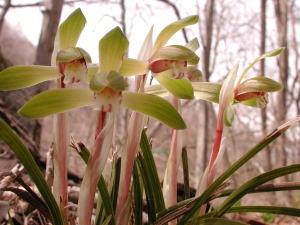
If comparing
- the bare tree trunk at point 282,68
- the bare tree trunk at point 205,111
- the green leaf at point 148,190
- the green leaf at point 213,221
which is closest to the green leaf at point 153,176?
the green leaf at point 148,190

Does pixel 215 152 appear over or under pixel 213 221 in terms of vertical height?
over

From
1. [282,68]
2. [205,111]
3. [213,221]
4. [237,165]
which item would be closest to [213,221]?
[213,221]

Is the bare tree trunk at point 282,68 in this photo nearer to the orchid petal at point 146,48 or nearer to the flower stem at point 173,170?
the flower stem at point 173,170

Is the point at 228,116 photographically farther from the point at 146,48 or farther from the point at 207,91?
the point at 146,48

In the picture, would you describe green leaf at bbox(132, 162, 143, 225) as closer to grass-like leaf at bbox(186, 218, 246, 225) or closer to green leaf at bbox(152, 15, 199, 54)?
grass-like leaf at bbox(186, 218, 246, 225)

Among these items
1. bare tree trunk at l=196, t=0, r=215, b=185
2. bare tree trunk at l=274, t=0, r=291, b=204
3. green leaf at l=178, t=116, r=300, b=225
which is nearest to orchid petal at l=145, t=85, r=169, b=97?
green leaf at l=178, t=116, r=300, b=225

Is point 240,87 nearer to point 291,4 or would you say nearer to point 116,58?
point 116,58
